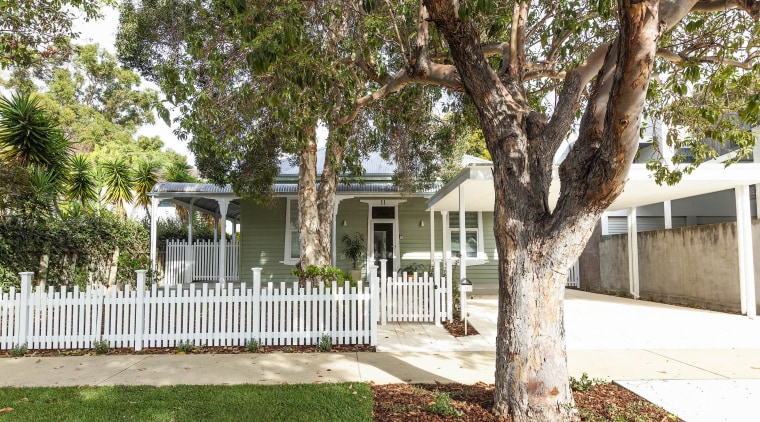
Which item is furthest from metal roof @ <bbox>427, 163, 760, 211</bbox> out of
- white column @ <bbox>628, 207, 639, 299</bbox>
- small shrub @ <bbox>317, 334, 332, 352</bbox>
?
small shrub @ <bbox>317, 334, 332, 352</bbox>

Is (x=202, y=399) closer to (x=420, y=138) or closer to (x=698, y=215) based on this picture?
(x=420, y=138)

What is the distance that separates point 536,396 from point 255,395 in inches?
111

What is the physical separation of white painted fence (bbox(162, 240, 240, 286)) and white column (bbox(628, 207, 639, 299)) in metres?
12.6

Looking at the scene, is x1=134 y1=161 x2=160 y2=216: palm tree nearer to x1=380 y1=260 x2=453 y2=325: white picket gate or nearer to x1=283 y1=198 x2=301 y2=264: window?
x1=283 y1=198 x2=301 y2=264: window

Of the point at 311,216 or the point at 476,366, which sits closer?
the point at 476,366

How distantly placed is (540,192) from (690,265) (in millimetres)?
10586

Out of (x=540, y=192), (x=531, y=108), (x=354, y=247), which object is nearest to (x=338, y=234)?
(x=354, y=247)

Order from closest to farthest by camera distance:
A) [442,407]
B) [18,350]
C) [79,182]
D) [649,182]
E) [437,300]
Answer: [442,407] < [18,350] < [437,300] < [649,182] < [79,182]

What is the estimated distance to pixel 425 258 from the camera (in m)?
17.0

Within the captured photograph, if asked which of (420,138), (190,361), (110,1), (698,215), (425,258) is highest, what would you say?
(110,1)

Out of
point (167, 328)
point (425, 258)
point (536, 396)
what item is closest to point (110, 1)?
point (167, 328)

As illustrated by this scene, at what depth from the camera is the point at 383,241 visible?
17.2m

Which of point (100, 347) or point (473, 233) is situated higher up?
point (473, 233)

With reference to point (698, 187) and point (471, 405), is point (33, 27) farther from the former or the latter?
point (698, 187)
